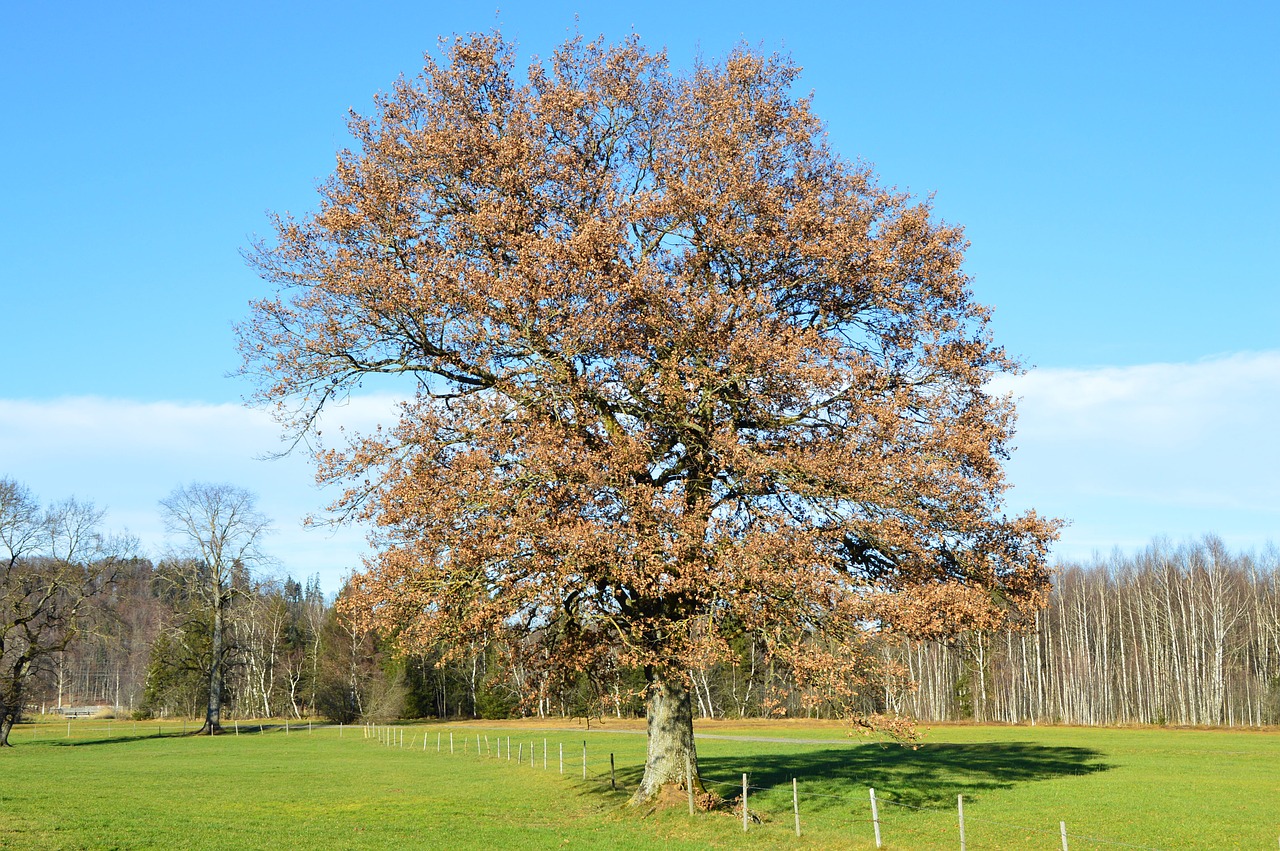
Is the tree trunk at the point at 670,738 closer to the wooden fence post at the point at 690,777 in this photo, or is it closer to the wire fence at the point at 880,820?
the wooden fence post at the point at 690,777

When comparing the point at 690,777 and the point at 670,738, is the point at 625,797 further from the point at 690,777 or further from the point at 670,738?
the point at 690,777

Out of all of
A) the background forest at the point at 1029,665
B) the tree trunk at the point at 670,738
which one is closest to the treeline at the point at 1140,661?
the background forest at the point at 1029,665

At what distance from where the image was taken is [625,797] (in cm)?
2859

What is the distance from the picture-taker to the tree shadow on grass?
29.5m

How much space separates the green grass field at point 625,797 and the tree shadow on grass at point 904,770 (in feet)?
0.50

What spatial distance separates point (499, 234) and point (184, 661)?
7484 centimetres

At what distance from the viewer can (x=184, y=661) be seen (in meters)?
82.6

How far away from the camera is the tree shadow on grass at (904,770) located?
2952cm

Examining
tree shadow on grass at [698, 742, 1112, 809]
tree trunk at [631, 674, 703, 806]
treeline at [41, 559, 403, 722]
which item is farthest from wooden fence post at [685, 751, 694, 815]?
treeline at [41, 559, 403, 722]

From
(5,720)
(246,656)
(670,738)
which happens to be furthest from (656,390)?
(246,656)

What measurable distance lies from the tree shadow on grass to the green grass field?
0.50 ft

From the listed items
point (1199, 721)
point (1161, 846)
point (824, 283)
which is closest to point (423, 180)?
point (824, 283)

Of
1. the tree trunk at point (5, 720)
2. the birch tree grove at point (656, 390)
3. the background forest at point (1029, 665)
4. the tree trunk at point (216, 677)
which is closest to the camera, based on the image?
the birch tree grove at point (656, 390)

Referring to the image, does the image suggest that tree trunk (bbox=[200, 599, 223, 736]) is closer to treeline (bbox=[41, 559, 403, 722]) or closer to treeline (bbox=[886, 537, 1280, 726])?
treeline (bbox=[41, 559, 403, 722])
